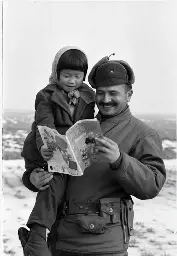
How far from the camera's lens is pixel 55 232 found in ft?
7.27

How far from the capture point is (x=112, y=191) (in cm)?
211

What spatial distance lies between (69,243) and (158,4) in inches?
178

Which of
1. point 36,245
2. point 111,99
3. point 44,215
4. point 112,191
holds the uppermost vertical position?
point 111,99

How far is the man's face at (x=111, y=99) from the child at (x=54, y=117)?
17 centimetres

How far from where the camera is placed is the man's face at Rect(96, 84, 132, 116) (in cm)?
214

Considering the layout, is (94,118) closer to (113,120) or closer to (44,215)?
(113,120)

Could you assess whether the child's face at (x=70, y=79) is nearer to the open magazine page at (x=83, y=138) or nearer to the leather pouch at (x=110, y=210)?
the open magazine page at (x=83, y=138)

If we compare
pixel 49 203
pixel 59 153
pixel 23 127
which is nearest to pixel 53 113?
pixel 59 153

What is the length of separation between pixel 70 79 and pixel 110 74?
0.28 m

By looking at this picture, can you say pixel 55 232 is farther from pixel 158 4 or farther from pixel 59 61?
pixel 158 4

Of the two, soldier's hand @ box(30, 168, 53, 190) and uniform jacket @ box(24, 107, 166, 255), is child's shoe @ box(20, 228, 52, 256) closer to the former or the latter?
uniform jacket @ box(24, 107, 166, 255)

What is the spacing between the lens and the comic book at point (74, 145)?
6.32 feet

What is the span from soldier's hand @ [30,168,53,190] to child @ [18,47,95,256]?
3cm

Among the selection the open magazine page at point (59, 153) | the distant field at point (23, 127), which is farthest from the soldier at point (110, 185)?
the distant field at point (23, 127)
